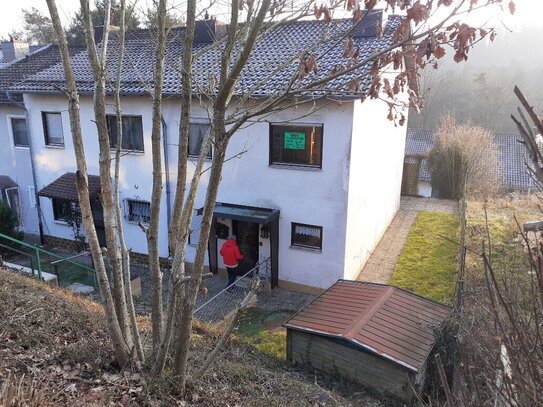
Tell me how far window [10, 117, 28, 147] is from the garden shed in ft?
44.7

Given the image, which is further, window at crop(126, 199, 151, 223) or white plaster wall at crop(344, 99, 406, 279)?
window at crop(126, 199, 151, 223)

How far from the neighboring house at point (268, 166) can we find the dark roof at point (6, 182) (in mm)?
2025

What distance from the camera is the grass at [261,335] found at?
8.79 meters

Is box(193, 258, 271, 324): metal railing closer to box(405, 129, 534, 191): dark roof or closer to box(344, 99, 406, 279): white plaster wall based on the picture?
box(344, 99, 406, 279): white plaster wall

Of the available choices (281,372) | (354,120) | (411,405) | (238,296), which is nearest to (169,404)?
(281,372)

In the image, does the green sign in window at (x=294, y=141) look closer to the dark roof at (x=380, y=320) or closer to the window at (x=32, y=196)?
the dark roof at (x=380, y=320)

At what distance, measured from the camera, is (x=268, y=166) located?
38.1ft

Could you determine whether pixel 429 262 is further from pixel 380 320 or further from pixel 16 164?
pixel 16 164

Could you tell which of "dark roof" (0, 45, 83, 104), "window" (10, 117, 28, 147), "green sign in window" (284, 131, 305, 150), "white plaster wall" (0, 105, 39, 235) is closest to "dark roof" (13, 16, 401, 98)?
"green sign in window" (284, 131, 305, 150)

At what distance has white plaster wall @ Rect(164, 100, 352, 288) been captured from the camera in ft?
35.3

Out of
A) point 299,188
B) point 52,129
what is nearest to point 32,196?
point 52,129

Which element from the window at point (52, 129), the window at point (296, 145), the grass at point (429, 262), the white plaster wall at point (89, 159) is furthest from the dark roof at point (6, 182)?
the grass at point (429, 262)

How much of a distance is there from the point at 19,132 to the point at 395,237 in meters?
15.0

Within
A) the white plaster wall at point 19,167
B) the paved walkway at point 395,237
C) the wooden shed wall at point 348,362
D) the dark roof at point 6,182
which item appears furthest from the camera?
the dark roof at point 6,182
